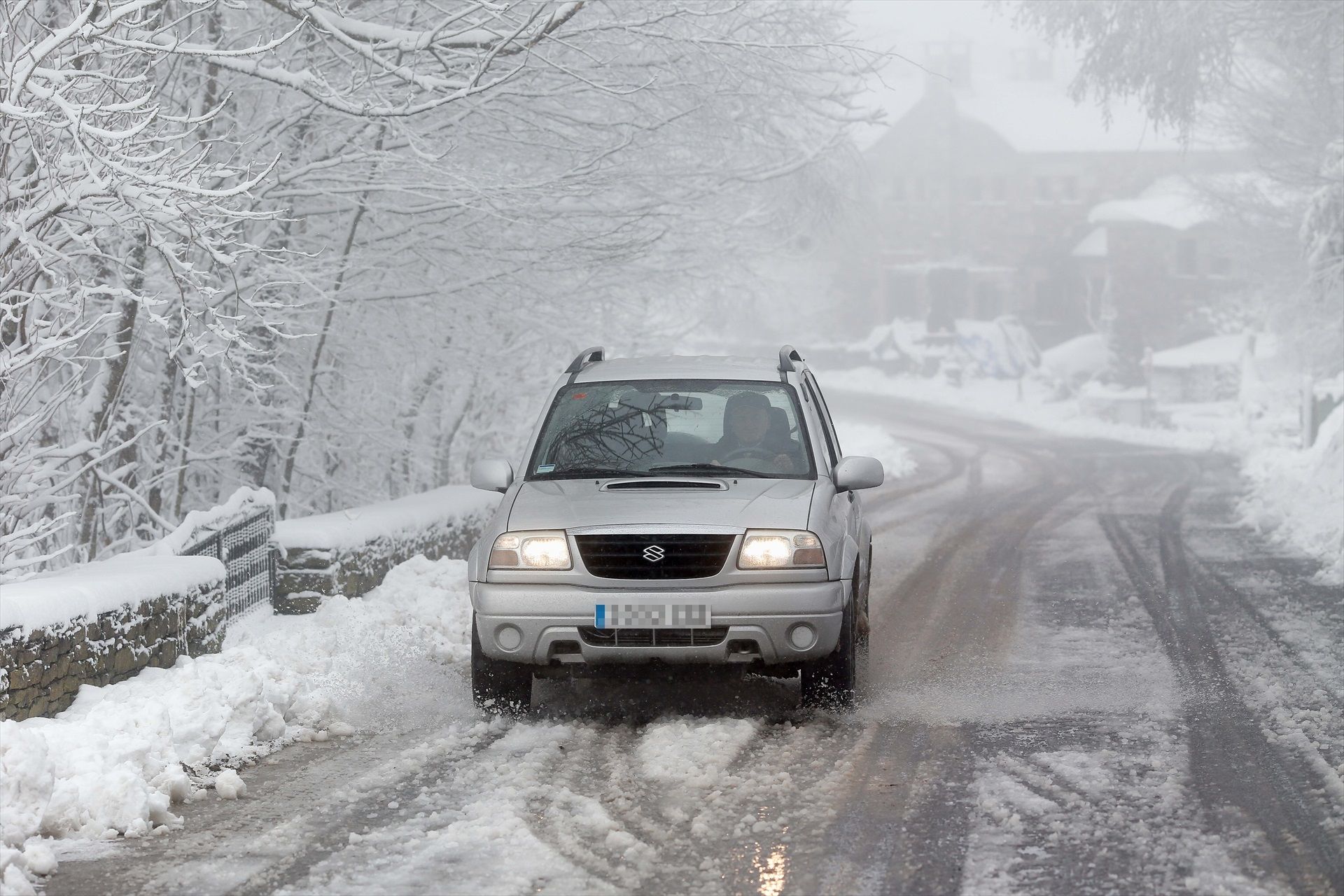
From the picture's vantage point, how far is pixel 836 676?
766 cm

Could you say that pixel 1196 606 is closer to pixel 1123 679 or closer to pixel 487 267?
pixel 1123 679

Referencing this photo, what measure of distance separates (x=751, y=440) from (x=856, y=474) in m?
0.62

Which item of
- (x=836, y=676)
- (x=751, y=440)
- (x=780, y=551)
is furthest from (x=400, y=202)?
(x=836, y=676)

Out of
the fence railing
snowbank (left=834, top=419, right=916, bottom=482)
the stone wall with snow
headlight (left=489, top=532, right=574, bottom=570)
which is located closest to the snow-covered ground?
snowbank (left=834, top=419, right=916, bottom=482)

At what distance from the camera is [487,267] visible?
46.1ft

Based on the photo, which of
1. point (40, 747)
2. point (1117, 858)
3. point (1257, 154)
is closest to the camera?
point (1117, 858)

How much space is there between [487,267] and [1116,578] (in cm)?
612

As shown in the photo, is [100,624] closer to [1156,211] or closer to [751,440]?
[751,440]

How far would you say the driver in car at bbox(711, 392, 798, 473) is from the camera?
8.30 metres

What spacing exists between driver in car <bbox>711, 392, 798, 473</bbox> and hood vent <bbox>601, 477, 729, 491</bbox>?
0.35 m

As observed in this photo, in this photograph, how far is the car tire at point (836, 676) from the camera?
7.59 meters

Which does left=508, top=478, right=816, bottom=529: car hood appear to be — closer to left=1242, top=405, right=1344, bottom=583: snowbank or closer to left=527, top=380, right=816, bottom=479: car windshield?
left=527, top=380, right=816, bottom=479: car windshield

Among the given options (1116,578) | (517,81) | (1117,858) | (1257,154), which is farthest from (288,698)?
(1257,154)

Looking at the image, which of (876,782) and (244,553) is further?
(244,553)
